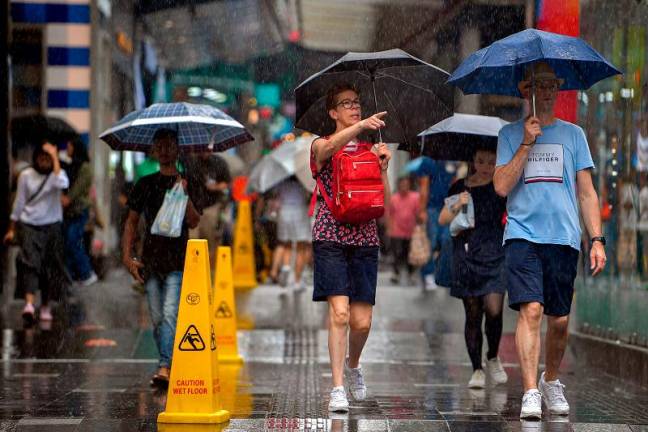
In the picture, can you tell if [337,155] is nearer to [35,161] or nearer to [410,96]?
[410,96]

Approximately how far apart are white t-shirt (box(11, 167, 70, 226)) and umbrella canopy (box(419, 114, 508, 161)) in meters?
4.98

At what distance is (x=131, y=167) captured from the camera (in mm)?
28594

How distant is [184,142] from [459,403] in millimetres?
2768

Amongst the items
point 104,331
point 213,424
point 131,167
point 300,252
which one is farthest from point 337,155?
point 131,167

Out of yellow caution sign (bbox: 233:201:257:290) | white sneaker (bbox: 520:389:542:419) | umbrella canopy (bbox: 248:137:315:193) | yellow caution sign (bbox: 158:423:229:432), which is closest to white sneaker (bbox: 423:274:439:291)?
umbrella canopy (bbox: 248:137:315:193)

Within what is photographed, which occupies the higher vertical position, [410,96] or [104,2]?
[104,2]

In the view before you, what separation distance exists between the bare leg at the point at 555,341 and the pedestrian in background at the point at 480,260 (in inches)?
54.2

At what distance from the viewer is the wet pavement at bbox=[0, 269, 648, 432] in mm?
7285

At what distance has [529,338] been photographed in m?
7.41

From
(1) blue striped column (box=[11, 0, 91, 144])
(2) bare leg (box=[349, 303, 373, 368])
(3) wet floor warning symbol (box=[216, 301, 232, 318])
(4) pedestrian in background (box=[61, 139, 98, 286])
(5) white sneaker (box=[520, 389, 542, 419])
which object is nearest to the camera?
(5) white sneaker (box=[520, 389, 542, 419])

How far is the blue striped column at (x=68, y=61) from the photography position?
20.1 metres

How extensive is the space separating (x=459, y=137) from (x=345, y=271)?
2.12 metres

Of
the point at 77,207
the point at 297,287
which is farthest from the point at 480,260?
the point at 297,287

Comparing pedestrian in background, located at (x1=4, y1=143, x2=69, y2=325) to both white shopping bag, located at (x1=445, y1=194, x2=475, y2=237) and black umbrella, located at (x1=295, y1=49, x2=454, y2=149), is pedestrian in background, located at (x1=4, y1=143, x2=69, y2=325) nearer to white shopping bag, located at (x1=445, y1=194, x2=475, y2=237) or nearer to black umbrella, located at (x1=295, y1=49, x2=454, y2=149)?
white shopping bag, located at (x1=445, y1=194, x2=475, y2=237)
